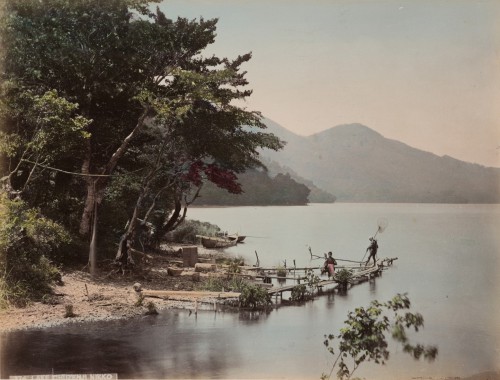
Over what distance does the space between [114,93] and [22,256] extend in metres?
5.57

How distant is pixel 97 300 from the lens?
41.4ft

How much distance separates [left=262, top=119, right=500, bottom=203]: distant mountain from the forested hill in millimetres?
1638

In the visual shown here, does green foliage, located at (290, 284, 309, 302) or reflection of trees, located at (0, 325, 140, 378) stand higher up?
green foliage, located at (290, 284, 309, 302)

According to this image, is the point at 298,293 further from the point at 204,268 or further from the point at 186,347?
the point at 186,347

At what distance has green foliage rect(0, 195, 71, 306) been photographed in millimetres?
11398

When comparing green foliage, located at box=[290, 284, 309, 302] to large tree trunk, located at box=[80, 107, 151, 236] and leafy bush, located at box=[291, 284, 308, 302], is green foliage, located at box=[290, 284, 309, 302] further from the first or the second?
large tree trunk, located at box=[80, 107, 151, 236]

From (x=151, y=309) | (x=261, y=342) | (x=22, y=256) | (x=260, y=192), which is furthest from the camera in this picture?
(x=260, y=192)

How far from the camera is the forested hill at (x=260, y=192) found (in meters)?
29.6

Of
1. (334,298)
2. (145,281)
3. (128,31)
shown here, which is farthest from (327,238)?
(128,31)

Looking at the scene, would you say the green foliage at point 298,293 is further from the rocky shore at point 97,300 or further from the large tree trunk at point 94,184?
the large tree trunk at point 94,184

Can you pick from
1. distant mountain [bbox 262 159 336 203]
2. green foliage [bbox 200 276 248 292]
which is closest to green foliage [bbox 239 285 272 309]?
green foliage [bbox 200 276 248 292]

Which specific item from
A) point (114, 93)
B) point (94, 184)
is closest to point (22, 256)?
point (94, 184)

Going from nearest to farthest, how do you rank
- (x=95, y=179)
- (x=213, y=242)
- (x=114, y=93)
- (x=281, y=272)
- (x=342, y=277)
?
(x=114, y=93), (x=95, y=179), (x=342, y=277), (x=281, y=272), (x=213, y=242)

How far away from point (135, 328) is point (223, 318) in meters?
2.45
